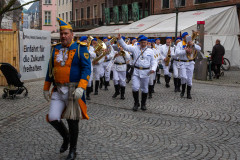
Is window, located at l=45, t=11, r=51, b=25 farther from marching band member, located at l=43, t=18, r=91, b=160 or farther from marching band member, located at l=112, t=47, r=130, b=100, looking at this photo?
marching band member, located at l=43, t=18, r=91, b=160

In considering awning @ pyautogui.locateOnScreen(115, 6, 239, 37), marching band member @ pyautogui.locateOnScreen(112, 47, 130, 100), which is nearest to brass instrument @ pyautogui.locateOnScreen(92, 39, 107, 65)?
marching band member @ pyautogui.locateOnScreen(112, 47, 130, 100)

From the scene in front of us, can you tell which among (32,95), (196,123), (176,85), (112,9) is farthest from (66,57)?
(112,9)

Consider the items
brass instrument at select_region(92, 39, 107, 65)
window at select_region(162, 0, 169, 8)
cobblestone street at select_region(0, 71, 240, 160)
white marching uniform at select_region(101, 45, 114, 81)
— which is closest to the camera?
cobblestone street at select_region(0, 71, 240, 160)

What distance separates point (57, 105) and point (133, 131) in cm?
211

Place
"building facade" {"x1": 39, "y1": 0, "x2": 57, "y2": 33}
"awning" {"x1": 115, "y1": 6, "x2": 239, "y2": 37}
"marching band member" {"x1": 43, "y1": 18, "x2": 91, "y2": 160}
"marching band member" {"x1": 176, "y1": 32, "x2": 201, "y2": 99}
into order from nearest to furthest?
"marching band member" {"x1": 43, "y1": 18, "x2": 91, "y2": 160}, "marching band member" {"x1": 176, "y1": 32, "x2": 201, "y2": 99}, "awning" {"x1": 115, "y1": 6, "x2": 239, "y2": 37}, "building facade" {"x1": 39, "y1": 0, "x2": 57, "y2": 33}

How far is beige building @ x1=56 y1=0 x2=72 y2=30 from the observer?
5703 cm

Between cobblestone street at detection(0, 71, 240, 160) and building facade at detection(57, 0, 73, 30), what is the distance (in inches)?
1915

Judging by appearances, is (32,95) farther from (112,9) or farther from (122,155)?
(112,9)

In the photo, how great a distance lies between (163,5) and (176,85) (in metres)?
19.6

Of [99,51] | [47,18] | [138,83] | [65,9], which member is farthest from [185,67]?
[47,18]

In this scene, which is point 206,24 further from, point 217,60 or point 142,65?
point 142,65

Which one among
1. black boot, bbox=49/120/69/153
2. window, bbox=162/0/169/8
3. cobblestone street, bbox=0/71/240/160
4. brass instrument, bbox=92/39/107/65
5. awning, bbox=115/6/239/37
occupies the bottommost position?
cobblestone street, bbox=0/71/240/160

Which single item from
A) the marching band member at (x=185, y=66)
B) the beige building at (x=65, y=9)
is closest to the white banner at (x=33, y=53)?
the marching band member at (x=185, y=66)

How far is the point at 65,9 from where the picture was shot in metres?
59.0
